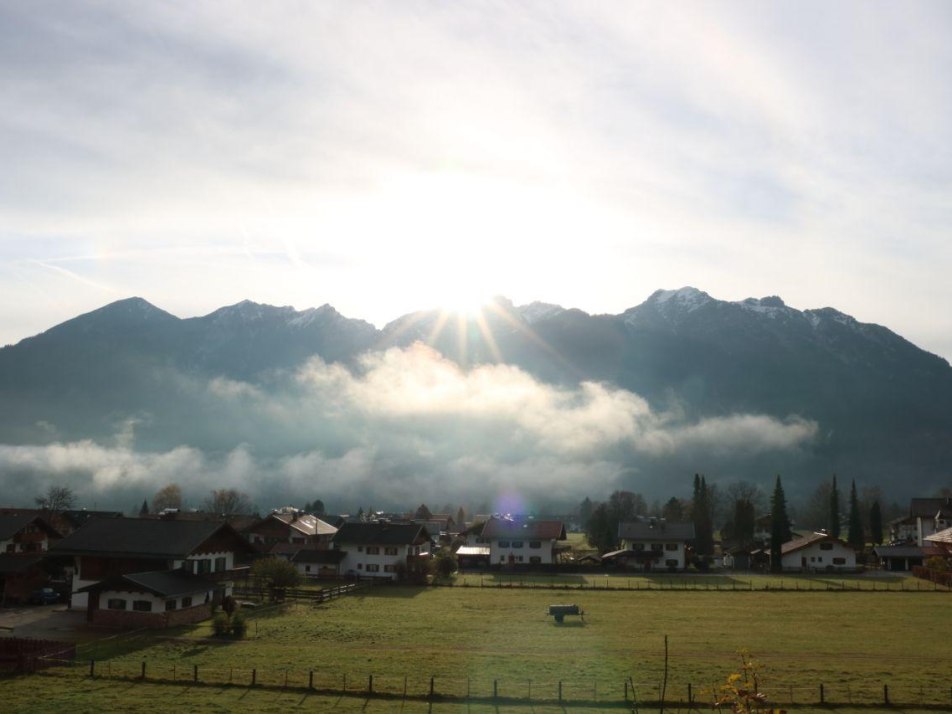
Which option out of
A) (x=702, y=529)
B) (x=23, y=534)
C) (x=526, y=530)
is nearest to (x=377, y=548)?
(x=526, y=530)

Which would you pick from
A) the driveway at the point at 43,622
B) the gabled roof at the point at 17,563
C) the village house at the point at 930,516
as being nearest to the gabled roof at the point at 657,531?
the village house at the point at 930,516

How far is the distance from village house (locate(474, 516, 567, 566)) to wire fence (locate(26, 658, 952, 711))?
65828 millimetres

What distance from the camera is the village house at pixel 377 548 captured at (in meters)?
87.6

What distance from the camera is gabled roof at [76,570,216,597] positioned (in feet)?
167

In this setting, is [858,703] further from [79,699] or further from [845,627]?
[79,699]

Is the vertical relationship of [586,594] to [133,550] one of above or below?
below

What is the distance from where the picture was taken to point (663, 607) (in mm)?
61438

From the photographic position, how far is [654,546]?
103m

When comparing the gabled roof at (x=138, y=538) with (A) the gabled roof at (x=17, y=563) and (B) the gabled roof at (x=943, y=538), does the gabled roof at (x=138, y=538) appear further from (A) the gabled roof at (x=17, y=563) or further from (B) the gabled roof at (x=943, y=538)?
(B) the gabled roof at (x=943, y=538)

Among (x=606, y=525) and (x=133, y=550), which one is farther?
(x=606, y=525)

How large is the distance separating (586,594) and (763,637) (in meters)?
25.8

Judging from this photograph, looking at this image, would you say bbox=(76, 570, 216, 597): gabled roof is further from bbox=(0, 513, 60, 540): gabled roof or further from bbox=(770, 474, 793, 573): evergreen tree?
bbox=(770, 474, 793, 573): evergreen tree

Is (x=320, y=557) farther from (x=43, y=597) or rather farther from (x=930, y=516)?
(x=930, y=516)

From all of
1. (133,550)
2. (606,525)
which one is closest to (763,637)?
(133,550)
